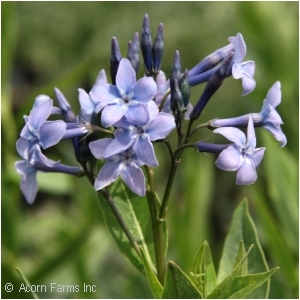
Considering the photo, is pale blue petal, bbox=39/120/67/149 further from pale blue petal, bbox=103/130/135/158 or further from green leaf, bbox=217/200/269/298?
green leaf, bbox=217/200/269/298

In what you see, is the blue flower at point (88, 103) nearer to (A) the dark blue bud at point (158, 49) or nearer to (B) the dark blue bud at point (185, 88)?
(A) the dark blue bud at point (158, 49)

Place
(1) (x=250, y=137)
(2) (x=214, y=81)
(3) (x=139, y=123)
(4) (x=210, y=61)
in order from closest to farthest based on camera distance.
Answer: (3) (x=139, y=123), (1) (x=250, y=137), (2) (x=214, y=81), (4) (x=210, y=61)

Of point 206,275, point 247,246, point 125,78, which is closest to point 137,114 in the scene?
point 125,78

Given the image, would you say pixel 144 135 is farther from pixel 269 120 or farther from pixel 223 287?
pixel 223 287

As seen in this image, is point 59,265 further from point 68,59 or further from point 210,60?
point 68,59

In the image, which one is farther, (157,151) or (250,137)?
(157,151)

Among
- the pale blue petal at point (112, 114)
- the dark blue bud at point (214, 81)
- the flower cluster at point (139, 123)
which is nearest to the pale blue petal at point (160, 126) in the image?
the flower cluster at point (139, 123)

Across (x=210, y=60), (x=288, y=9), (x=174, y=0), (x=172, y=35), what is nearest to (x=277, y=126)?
(x=210, y=60)
